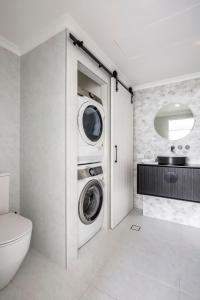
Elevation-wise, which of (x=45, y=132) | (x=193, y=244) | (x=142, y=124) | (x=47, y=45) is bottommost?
(x=193, y=244)

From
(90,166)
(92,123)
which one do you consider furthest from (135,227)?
(92,123)

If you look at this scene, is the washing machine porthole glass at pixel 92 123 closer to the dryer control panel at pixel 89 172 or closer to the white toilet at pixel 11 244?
the dryer control panel at pixel 89 172

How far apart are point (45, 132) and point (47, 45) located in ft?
2.80

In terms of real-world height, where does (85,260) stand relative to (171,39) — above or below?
below

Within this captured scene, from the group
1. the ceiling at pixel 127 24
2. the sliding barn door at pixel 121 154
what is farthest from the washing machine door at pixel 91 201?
the ceiling at pixel 127 24

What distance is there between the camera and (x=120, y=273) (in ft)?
4.50

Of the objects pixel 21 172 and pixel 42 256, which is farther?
pixel 21 172

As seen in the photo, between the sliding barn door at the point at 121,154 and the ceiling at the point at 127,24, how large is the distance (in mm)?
516

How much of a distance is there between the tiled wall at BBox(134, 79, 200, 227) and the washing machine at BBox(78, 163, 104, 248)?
101cm

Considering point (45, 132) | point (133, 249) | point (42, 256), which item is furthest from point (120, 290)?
point (45, 132)

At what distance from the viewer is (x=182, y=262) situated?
1520mm

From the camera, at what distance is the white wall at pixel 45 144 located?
56.7 inches

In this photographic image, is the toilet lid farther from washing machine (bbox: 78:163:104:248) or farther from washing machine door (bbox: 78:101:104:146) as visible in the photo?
washing machine door (bbox: 78:101:104:146)

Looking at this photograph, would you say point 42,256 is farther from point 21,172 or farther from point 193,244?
point 193,244
